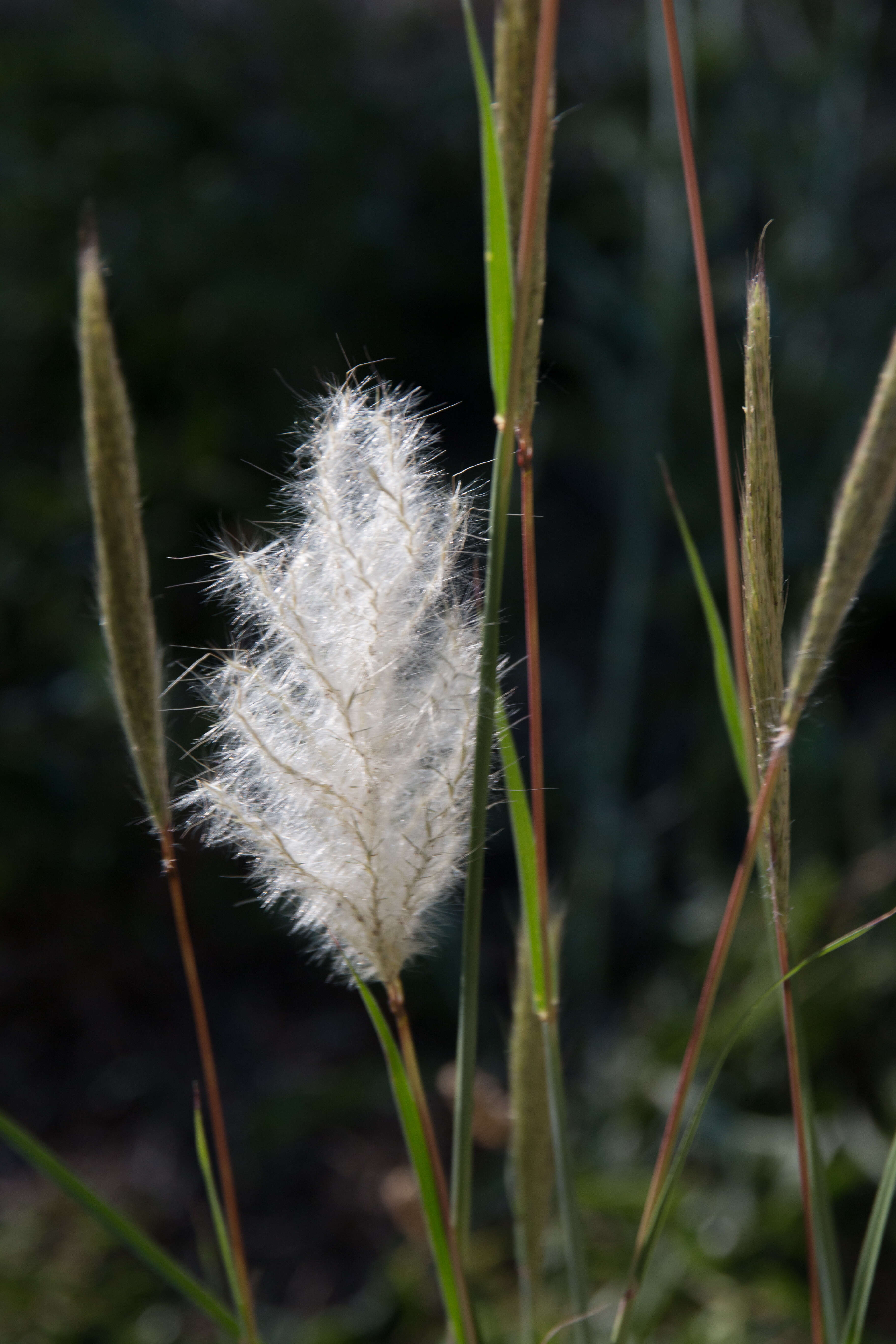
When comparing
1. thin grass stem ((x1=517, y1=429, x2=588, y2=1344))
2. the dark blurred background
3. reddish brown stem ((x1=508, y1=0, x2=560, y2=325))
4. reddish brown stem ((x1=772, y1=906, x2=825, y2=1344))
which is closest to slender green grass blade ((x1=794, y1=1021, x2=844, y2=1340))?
reddish brown stem ((x1=772, y1=906, x2=825, y2=1344))

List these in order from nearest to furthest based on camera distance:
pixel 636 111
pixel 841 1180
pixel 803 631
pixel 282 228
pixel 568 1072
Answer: pixel 803 631
pixel 841 1180
pixel 568 1072
pixel 282 228
pixel 636 111

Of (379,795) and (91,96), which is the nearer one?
(379,795)

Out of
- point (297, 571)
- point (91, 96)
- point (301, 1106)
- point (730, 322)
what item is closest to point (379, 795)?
point (297, 571)

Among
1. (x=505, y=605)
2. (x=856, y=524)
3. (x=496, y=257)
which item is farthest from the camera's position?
(x=505, y=605)

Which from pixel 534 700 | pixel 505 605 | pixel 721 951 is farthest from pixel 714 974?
pixel 505 605

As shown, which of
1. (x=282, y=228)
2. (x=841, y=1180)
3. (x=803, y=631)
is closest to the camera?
(x=803, y=631)

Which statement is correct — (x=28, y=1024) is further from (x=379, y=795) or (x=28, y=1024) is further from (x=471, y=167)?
(x=471, y=167)

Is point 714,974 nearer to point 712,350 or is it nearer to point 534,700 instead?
point 534,700
